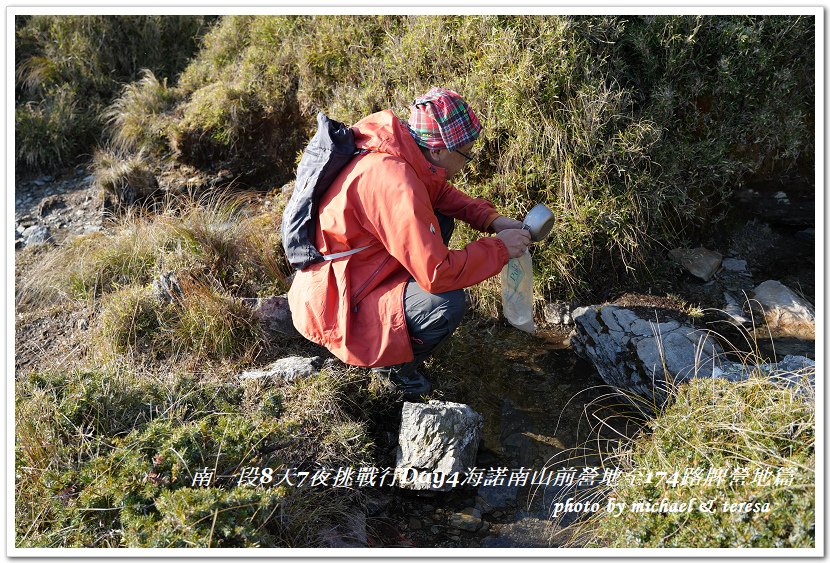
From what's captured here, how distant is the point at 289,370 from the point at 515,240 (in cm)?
158

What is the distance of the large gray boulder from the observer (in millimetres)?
4055

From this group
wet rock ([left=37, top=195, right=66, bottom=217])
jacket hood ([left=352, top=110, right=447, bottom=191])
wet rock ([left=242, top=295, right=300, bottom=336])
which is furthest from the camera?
wet rock ([left=37, top=195, right=66, bottom=217])

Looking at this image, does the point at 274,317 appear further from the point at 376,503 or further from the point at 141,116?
the point at 141,116

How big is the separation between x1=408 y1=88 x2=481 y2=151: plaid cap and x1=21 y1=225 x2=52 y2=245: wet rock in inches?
170

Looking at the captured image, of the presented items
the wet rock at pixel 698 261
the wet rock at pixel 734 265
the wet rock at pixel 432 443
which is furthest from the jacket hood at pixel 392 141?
the wet rock at pixel 734 265

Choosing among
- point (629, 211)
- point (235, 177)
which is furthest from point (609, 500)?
point (235, 177)

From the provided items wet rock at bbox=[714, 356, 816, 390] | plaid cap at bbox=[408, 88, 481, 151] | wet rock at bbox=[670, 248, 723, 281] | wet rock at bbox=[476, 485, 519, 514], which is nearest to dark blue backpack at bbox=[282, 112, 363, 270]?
plaid cap at bbox=[408, 88, 481, 151]

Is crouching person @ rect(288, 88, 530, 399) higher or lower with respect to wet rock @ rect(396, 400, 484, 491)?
higher

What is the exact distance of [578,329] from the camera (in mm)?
4586

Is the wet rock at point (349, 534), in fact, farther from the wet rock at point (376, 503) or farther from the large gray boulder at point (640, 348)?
the large gray boulder at point (640, 348)

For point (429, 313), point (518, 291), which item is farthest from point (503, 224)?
point (429, 313)

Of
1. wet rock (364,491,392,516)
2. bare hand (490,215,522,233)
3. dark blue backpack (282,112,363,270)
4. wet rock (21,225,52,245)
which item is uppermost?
dark blue backpack (282,112,363,270)

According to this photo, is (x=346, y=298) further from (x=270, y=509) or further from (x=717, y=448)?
(x=717, y=448)

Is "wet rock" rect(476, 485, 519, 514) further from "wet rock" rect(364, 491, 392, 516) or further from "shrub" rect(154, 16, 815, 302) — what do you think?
"shrub" rect(154, 16, 815, 302)
